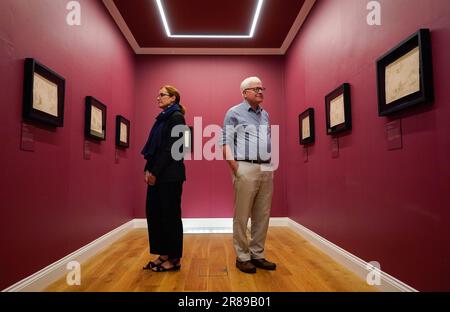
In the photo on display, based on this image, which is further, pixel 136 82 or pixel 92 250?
pixel 136 82

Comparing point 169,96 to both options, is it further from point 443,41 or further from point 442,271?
point 442,271

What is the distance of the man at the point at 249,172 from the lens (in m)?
2.42

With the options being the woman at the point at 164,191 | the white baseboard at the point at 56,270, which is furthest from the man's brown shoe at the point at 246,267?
the white baseboard at the point at 56,270

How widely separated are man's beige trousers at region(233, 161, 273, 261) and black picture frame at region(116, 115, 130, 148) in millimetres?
2162

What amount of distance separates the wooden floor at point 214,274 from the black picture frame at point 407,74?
1.30m

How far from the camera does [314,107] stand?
140 inches

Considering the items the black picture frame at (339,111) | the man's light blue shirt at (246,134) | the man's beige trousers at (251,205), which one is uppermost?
the black picture frame at (339,111)

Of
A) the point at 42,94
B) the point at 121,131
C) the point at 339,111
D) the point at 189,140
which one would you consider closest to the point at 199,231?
the point at 189,140

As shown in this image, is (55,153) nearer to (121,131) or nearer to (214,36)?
(121,131)

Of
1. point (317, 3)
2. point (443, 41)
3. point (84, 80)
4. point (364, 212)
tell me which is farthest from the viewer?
point (317, 3)

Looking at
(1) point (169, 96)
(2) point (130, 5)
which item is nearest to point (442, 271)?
(1) point (169, 96)

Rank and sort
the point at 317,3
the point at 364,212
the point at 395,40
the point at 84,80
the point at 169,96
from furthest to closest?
1. the point at 317,3
2. the point at 84,80
3. the point at 169,96
4. the point at 364,212
5. the point at 395,40

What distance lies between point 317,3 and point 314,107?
1.23 meters

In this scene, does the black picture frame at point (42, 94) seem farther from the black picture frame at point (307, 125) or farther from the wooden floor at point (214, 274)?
the black picture frame at point (307, 125)
